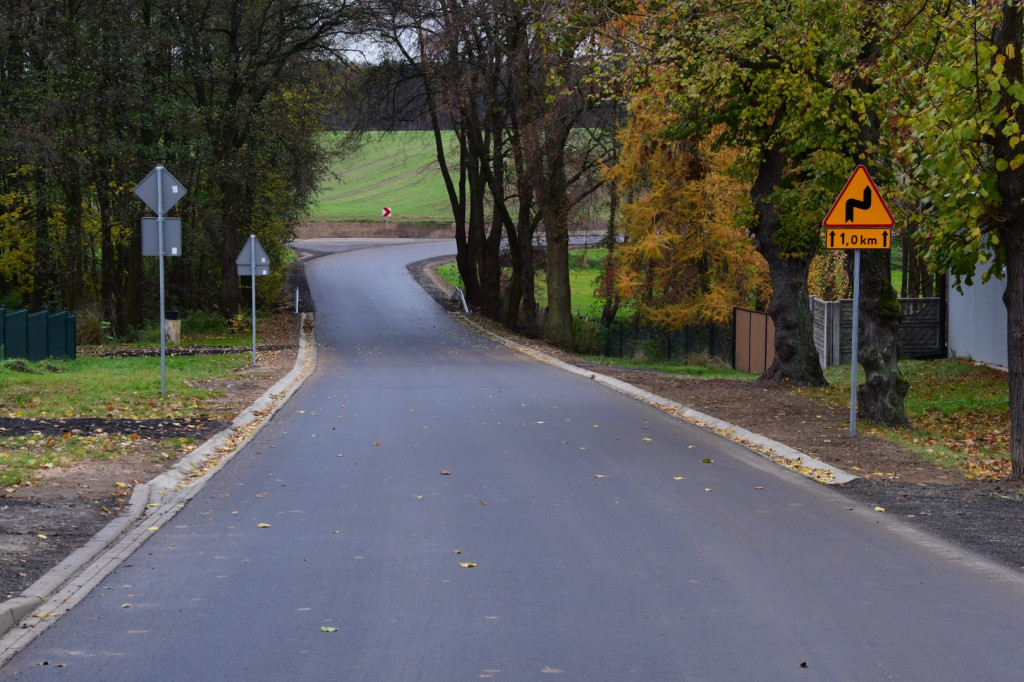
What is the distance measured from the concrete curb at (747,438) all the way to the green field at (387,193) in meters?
69.3

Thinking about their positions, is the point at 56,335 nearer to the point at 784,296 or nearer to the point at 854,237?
the point at 784,296

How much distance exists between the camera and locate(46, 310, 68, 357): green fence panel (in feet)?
85.5

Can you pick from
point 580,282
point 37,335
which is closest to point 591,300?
point 580,282

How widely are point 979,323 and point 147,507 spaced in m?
22.8

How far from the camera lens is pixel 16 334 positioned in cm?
2439

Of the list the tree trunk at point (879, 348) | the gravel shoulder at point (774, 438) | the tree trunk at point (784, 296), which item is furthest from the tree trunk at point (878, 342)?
the tree trunk at point (784, 296)

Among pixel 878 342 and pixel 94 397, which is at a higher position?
pixel 878 342

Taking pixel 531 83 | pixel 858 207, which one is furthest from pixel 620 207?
pixel 858 207

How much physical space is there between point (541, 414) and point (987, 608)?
1006 centimetres

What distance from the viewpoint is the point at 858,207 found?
12.9 metres

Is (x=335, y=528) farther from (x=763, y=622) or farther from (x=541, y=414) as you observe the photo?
(x=541, y=414)

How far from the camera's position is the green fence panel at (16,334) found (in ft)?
78.2

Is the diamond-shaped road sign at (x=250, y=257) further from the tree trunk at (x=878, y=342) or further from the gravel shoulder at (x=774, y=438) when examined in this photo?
the tree trunk at (x=878, y=342)

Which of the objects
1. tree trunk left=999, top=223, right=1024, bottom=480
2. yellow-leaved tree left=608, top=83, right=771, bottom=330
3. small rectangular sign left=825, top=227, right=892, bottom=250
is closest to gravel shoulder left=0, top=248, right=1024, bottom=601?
tree trunk left=999, top=223, right=1024, bottom=480
